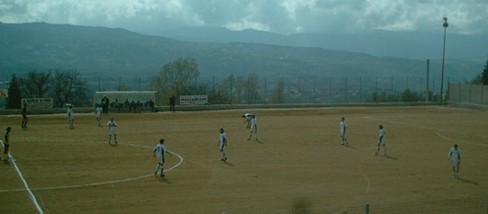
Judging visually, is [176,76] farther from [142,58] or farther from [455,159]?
[142,58]

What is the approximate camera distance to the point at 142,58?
6781 inches

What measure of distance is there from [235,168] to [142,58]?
149598 mm

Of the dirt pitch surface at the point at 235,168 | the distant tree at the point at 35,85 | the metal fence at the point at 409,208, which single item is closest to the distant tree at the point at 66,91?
the distant tree at the point at 35,85

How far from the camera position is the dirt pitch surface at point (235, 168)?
19859 millimetres

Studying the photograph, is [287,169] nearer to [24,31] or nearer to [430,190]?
[430,190]

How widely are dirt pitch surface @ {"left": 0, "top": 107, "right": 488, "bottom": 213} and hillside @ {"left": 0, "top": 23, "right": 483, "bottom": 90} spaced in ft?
362

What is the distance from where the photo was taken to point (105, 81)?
117500 mm

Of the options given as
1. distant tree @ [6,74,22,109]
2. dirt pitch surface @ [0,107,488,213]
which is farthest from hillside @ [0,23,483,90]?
dirt pitch surface @ [0,107,488,213]

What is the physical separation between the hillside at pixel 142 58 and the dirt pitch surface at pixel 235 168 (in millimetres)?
110430

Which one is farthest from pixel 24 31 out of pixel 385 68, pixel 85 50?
pixel 385 68

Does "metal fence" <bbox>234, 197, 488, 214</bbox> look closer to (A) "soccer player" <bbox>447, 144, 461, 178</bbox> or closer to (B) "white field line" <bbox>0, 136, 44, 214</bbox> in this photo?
(A) "soccer player" <bbox>447, 144, 461, 178</bbox>

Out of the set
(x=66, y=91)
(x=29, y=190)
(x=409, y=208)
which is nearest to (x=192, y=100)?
(x=66, y=91)

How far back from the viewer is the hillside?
159375mm

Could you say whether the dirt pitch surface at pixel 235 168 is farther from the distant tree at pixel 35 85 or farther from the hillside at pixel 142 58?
the hillside at pixel 142 58
